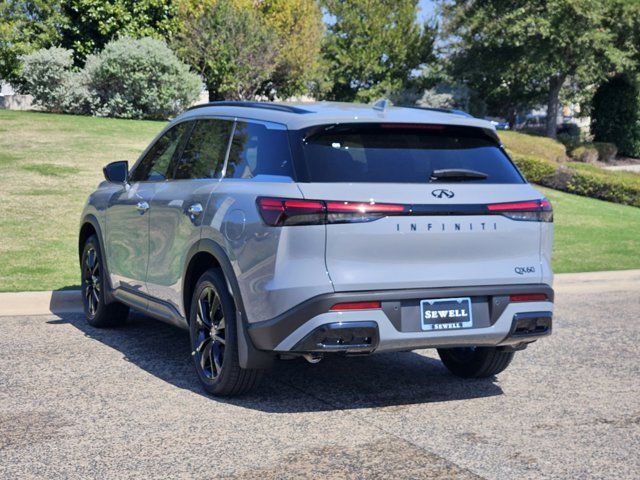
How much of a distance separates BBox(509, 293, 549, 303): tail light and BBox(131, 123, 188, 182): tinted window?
2.69 metres

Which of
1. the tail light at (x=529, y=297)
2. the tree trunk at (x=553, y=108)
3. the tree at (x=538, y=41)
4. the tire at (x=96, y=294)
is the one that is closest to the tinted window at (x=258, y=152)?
the tail light at (x=529, y=297)

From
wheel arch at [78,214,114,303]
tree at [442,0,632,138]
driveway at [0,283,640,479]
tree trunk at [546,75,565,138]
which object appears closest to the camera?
driveway at [0,283,640,479]

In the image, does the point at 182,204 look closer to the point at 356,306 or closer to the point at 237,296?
the point at 237,296

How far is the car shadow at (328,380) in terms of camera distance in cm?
618

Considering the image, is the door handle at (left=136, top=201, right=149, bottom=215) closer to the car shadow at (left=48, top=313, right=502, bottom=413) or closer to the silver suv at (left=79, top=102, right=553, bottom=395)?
the silver suv at (left=79, top=102, right=553, bottom=395)

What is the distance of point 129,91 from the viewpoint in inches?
1077

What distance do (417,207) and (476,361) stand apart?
65.6 inches

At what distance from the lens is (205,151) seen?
22.2ft

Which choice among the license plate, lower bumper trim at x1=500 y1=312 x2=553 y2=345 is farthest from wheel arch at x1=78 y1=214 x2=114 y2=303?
lower bumper trim at x1=500 y1=312 x2=553 y2=345

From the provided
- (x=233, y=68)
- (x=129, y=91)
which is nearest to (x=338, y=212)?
(x=129, y=91)

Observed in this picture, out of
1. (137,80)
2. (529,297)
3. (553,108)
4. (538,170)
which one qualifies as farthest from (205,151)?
(553,108)

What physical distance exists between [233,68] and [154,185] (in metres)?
28.3

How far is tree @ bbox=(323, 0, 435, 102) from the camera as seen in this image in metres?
48.4

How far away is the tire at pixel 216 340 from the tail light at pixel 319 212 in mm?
710
